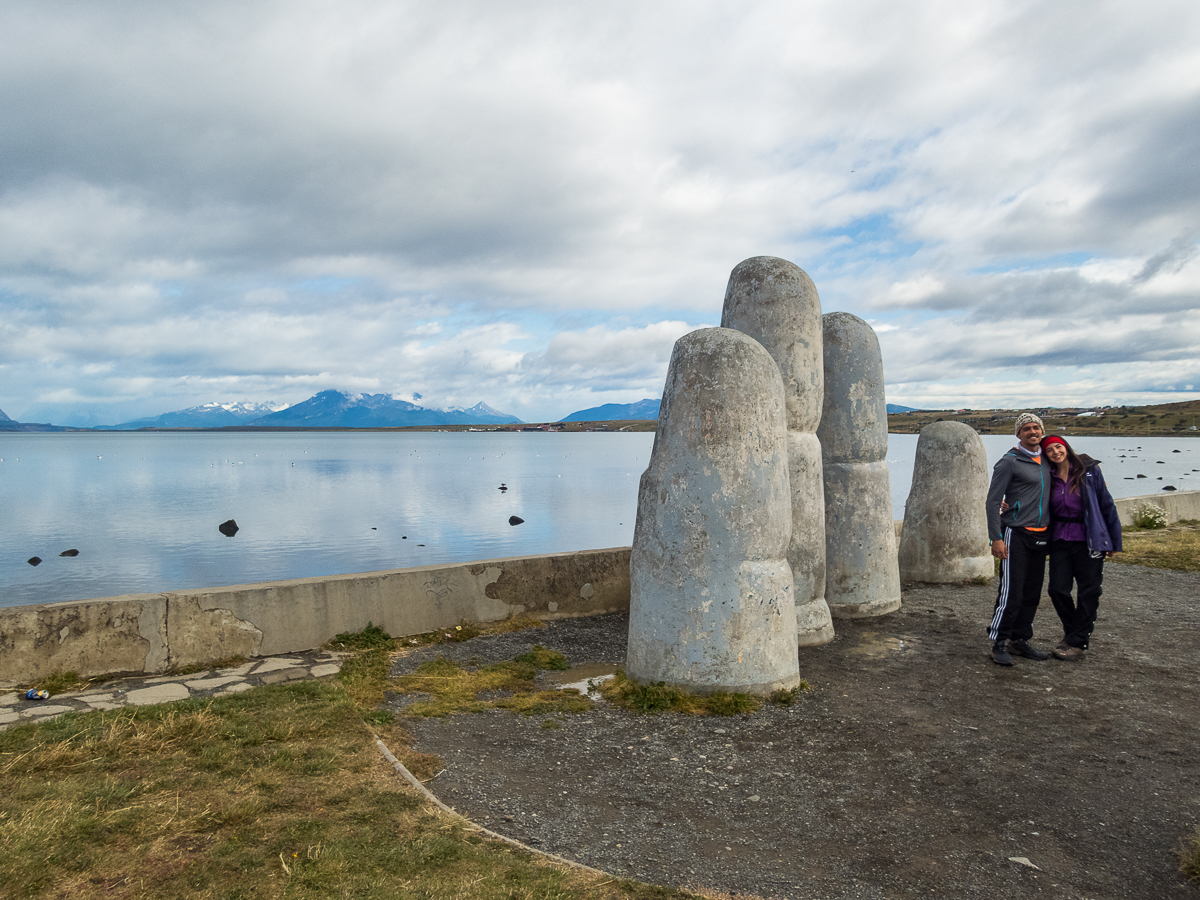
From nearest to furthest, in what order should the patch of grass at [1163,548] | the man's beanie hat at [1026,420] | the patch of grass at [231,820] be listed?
the patch of grass at [231,820], the man's beanie hat at [1026,420], the patch of grass at [1163,548]

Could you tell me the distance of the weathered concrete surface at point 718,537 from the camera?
575 cm

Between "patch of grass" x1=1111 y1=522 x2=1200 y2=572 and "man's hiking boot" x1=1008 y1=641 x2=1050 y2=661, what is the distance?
19.4 feet

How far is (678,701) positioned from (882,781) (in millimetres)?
1625

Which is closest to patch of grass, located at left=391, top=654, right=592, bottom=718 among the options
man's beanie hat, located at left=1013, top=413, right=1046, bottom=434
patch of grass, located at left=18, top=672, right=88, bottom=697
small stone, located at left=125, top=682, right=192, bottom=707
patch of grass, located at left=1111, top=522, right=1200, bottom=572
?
small stone, located at left=125, top=682, right=192, bottom=707

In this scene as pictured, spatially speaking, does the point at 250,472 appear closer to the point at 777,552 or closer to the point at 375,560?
the point at 375,560

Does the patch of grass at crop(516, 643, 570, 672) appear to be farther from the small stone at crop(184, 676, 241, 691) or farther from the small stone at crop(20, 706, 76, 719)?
the small stone at crop(20, 706, 76, 719)

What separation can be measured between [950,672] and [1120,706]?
126 cm

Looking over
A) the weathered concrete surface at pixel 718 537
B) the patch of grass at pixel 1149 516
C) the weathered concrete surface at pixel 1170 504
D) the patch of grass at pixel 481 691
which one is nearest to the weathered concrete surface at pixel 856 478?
the weathered concrete surface at pixel 718 537

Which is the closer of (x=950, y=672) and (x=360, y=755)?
(x=360, y=755)

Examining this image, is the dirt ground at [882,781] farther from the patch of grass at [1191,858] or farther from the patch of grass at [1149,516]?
the patch of grass at [1149,516]

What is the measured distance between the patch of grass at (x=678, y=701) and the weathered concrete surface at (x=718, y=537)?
77 mm

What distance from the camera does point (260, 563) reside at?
20859 millimetres

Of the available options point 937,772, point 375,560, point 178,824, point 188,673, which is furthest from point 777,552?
point 375,560

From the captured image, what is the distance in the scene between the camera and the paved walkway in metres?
5.25
